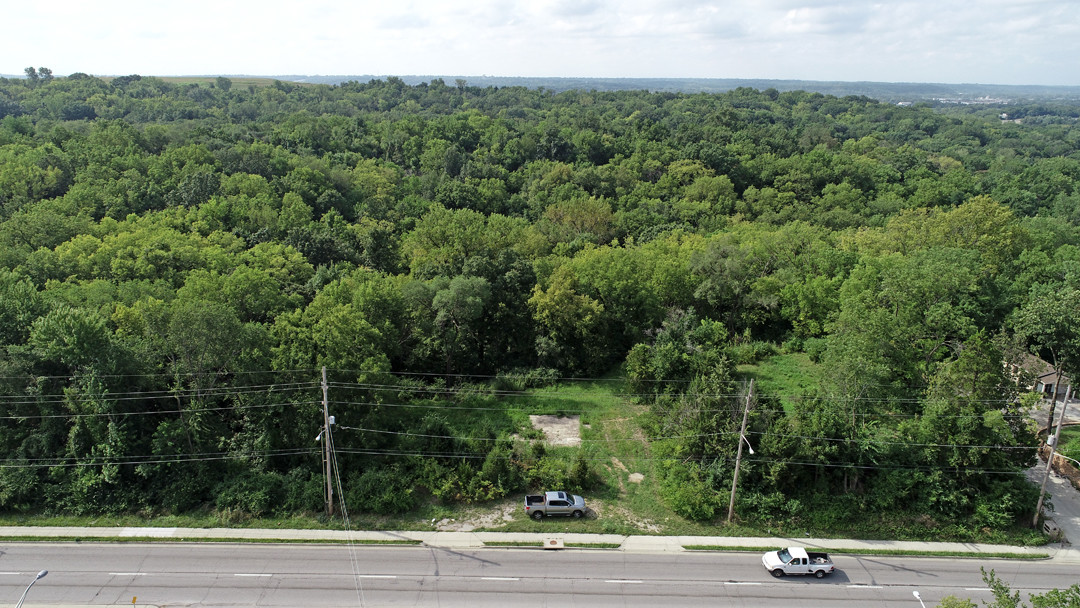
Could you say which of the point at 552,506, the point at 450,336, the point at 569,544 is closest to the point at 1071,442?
the point at 569,544

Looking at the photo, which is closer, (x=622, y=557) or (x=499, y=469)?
(x=622, y=557)

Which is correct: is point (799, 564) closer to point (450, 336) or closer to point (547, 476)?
point (547, 476)

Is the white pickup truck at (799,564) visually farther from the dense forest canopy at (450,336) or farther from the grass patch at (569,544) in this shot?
the grass patch at (569,544)

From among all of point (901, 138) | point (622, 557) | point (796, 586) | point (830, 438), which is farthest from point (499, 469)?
point (901, 138)

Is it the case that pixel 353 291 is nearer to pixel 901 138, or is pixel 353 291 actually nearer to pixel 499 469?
pixel 499 469

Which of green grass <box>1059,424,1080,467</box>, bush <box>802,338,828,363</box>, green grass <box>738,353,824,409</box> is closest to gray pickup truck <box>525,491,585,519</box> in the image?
green grass <box>738,353,824,409</box>

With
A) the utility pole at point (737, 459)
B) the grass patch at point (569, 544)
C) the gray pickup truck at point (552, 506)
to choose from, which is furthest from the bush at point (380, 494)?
the utility pole at point (737, 459)
